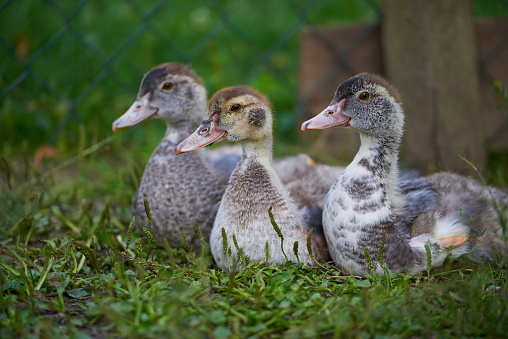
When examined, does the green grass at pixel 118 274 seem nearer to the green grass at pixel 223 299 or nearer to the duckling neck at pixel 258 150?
the green grass at pixel 223 299

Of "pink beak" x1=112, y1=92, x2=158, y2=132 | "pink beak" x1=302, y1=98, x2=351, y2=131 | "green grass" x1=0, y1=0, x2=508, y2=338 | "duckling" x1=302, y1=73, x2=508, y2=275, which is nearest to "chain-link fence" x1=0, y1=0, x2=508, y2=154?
"green grass" x1=0, y1=0, x2=508, y2=338

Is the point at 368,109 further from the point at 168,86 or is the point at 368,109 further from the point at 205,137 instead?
the point at 168,86

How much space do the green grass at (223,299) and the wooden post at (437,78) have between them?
151cm

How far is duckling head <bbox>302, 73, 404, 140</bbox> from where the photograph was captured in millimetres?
2496

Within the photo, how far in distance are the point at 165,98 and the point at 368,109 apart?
123 centimetres

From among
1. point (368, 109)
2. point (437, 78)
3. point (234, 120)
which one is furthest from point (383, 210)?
point (437, 78)

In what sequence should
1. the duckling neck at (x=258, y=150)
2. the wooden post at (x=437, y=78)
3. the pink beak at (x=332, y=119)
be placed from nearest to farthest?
the pink beak at (x=332, y=119)
the duckling neck at (x=258, y=150)
the wooden post at (x=437, y=78)

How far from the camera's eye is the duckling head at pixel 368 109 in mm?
2496

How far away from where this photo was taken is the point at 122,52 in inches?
183

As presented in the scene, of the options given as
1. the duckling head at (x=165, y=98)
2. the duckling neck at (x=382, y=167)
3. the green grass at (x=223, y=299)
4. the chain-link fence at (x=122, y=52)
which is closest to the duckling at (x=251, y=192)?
the green grass at (x=223, y=299)

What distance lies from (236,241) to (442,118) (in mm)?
2130

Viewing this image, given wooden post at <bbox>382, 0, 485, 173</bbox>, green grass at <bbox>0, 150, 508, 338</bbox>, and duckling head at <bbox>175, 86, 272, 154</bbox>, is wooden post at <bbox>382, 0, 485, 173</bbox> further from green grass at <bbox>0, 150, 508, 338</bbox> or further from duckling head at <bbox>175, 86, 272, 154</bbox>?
duckling head at <bbox>175, 86, 272, 154</bbox>

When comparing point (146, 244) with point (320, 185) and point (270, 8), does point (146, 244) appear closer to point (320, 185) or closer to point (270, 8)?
point (320, 185)

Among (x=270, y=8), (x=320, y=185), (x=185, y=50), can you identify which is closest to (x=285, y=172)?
(x=320, y=185)
